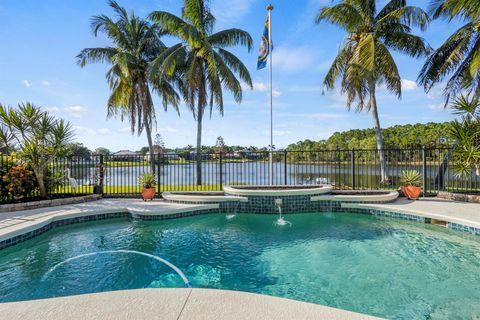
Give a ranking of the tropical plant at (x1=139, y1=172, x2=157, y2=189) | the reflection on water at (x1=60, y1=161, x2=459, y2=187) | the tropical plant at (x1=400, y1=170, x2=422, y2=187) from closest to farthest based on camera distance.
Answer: the tropical plant at (x1=400, y1=170, x2=422, y2=187) → the tropical plant at (x1=139, y1=172, x2=157, y2=189) → the reflection on water at (x1=60, y1=161, x2=459, y2=187)

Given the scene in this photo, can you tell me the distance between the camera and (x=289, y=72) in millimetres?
11164

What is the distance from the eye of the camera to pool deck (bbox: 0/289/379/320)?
1849mm

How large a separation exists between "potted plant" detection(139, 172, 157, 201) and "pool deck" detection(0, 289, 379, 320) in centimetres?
589

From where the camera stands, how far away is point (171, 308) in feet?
6.45

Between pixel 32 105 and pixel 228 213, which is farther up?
pixel 32 105

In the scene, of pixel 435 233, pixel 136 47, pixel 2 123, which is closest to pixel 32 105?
pixel 2 123

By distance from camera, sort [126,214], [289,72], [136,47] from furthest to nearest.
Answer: [136,47], [289,72], [126,214]

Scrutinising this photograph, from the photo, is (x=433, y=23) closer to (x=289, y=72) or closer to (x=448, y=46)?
(x=448, y=46)

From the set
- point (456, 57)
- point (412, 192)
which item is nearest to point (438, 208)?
point (412, 192)

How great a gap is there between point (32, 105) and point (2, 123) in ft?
2.87

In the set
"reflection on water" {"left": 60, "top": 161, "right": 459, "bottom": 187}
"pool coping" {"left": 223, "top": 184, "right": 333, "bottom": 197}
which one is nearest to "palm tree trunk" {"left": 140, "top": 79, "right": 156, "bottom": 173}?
"reflection on water" {"left": 60, "top": 161, "right": 459, "bottom": 187}

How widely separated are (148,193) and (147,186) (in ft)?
0.81

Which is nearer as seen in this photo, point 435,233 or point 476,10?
point 435,233

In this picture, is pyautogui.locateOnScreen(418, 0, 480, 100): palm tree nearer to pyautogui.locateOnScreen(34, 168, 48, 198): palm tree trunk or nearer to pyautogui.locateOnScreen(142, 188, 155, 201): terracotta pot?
pyautogui.locateOnScreen(142, 188, 155, 201): terracotta pot
